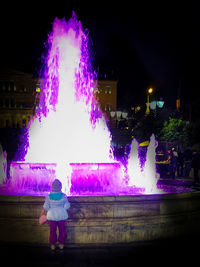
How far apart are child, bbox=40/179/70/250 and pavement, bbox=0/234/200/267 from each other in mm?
407

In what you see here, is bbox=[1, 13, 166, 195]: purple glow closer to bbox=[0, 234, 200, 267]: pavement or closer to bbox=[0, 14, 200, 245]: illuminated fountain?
bbox=[0, 14, 200, 245]: illuminated fountain

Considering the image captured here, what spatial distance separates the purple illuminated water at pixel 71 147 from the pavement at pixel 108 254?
2.47 m

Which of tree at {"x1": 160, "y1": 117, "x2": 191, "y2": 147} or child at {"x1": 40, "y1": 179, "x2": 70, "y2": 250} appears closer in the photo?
child at {"x1": 40, "y1": 179, "x2": 70, "y2": 250}

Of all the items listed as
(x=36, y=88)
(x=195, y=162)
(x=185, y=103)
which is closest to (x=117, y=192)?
(x=195, y=162)

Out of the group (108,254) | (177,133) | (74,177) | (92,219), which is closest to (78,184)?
(74,177)

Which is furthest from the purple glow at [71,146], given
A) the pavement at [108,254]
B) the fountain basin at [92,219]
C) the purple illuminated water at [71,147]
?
the pavement at [108,254]

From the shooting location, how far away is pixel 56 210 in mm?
5988

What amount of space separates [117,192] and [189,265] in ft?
12.5

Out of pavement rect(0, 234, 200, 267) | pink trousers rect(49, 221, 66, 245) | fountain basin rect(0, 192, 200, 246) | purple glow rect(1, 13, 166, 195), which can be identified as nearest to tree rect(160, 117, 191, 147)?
purple glow rect(1, 13, 166, 195)

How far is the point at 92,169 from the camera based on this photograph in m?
9.00

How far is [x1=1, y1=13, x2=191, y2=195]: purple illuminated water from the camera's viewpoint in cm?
899

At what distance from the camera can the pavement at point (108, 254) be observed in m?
5.61

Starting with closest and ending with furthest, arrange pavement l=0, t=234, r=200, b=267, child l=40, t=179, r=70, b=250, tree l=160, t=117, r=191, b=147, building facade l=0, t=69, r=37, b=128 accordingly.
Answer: pavement l=0, t=234, r=200, b=267 < child l=40, t=179, r=70, b=250 < tree l=160, t=117, r=191, b=147 < building facade l=0, t=69, r=37, b=128

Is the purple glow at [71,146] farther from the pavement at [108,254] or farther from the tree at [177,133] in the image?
the tree at [177,133]
